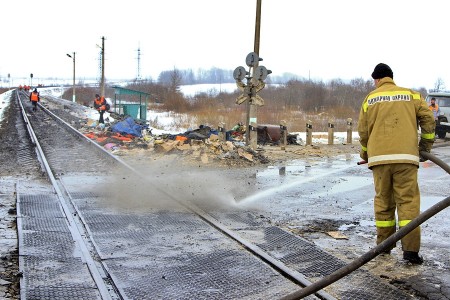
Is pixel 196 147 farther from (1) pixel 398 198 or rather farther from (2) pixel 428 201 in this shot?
(1) pixel 398 198

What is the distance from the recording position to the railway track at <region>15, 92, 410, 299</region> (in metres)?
4.58

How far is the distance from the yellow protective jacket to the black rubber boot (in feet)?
2.92

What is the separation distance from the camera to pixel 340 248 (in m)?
5.95

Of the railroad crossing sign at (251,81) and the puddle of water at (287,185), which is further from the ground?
the railroad crossing sign at (251,81)

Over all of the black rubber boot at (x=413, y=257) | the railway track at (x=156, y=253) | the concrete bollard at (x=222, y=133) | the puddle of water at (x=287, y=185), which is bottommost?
the puddle of water at (x=287, y=185)

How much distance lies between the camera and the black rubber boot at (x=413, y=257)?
529 cm

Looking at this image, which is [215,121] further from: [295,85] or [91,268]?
[295,85]

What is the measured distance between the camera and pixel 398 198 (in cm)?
537

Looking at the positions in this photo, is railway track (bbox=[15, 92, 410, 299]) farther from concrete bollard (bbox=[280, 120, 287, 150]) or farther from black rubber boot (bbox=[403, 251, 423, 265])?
concrete bollard (bbox=[280, 120, 287, 150])

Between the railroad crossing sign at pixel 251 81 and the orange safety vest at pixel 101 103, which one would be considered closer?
the railroad crossing sign at pixel 251 81

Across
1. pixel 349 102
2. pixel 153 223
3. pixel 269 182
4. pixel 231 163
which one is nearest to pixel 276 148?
pixel 231 163

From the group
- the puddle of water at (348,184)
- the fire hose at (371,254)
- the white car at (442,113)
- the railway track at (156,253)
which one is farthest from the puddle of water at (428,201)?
the white car at (442,113)

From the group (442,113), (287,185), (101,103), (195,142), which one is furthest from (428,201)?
(101,103)

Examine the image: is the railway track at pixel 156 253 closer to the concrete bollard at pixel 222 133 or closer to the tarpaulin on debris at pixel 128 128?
the concrete bollard at pixel 222 133
